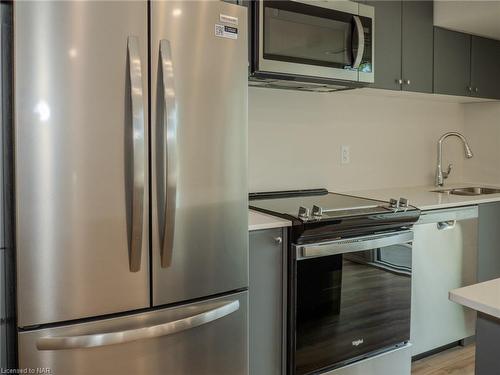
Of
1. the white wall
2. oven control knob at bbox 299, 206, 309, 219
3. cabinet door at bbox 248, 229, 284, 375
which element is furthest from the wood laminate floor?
the white wall

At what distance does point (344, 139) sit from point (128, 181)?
1.77m

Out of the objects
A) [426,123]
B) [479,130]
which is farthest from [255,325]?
[479,130]

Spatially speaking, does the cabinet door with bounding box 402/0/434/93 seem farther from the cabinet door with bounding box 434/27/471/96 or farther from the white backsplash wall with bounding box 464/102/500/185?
the white backsplash wall with bounding box 464/102/500/185

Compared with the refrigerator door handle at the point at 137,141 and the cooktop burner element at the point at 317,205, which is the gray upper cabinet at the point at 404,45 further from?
the refrigerator door handle at the point at 137,141

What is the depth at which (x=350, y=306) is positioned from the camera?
1957mm

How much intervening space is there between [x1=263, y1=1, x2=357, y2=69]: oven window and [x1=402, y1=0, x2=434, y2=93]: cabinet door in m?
0.60

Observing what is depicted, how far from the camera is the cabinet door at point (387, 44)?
8.08 feet

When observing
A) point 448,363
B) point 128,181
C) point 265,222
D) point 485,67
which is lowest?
point 448,363

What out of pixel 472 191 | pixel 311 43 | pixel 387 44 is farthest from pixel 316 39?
pixel 472 191

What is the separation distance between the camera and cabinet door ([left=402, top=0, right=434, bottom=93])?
2.60 metres

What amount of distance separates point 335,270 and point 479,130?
218cm

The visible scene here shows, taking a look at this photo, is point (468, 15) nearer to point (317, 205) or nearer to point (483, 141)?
point (483, 141)

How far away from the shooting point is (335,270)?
1901 millimetres

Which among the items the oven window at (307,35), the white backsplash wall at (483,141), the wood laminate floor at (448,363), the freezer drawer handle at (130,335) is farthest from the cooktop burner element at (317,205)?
the white backsplash wall at (483,141)
